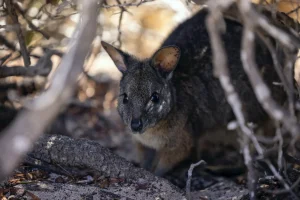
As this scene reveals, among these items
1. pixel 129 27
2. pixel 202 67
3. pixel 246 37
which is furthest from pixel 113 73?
pixel 246 37

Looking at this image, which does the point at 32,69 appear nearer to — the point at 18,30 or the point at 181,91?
the point at 18,30

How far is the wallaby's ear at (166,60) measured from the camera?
6027 millimetres

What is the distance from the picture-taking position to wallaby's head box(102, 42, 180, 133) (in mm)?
5875

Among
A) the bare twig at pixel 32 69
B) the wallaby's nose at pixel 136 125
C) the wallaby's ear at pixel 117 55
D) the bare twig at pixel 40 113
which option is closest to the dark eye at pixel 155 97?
the wallaby's nose at pixel 136 125

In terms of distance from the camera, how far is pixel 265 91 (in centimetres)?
308

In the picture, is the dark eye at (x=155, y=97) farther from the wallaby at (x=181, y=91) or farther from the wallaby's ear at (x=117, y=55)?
the wallaby's ear at (x=117, y=55)

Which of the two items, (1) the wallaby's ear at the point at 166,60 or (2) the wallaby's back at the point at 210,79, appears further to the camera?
(2) the wallaby's back at the point at 210,79

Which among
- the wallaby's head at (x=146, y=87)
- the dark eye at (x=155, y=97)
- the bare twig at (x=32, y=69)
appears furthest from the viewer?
the bare twig at (x=32, y=69)

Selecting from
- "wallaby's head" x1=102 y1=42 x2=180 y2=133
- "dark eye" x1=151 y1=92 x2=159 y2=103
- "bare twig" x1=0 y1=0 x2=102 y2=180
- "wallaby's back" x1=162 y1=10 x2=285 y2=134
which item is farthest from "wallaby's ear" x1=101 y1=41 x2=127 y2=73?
"bare twig" x1=0 y1=0 x2=102 y2=180

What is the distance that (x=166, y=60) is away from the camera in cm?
619

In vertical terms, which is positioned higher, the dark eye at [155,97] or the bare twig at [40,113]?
the bare twig at [40,113]

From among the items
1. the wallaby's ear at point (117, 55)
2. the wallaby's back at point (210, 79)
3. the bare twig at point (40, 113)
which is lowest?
the wallaby's back at point (210, 79)

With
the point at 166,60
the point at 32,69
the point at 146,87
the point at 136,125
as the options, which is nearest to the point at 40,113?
the point at 136,125

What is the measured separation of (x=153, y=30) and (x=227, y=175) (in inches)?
193
